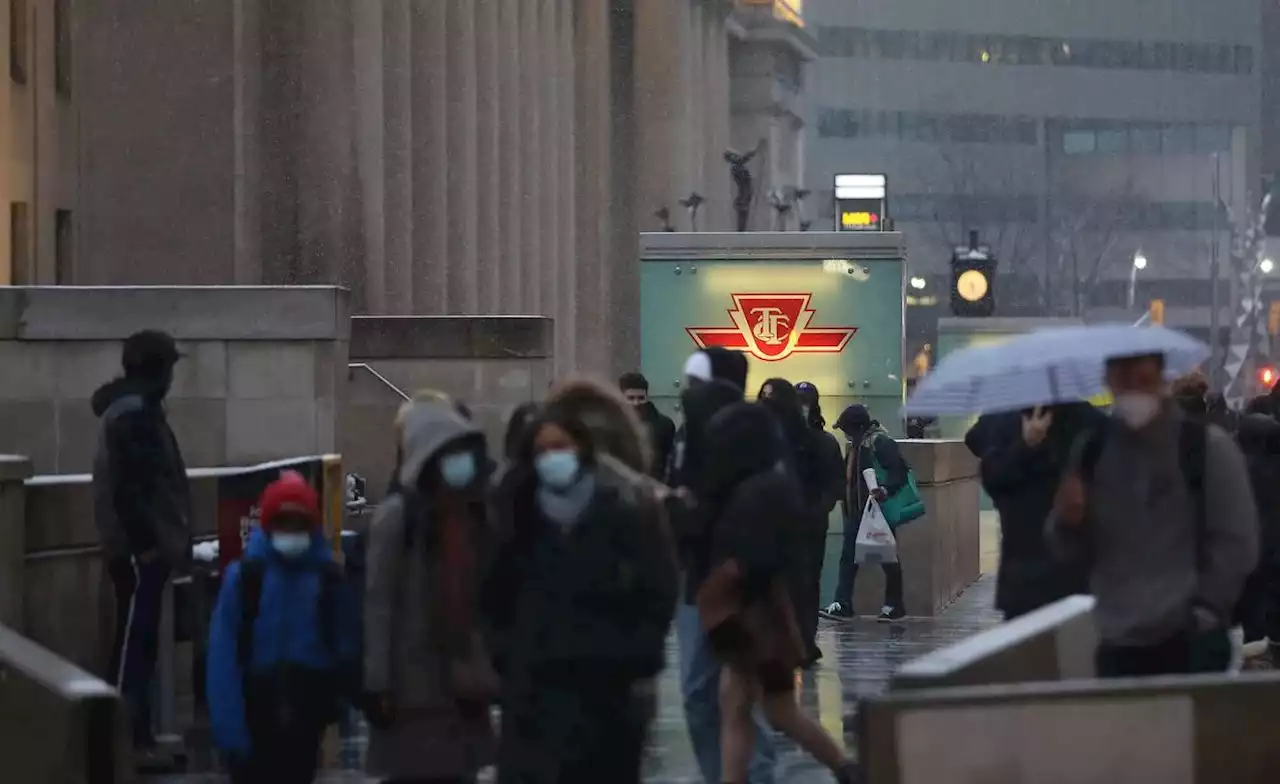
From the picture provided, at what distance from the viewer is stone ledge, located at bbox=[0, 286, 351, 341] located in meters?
17.9

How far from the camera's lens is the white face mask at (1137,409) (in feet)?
27.0

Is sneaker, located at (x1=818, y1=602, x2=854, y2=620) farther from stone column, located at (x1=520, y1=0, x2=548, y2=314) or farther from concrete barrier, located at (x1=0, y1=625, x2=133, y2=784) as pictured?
stone column, located at (x1=520, y1=0, x2=548, y2=314)

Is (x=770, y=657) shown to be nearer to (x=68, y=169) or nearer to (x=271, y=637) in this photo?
(x=271, y=637)

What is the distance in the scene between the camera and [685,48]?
57.6 meters

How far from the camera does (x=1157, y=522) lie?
821 centimetres

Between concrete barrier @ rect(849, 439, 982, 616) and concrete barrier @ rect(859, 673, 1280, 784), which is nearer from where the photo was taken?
concrete barrier @ rect(859, 673, 1280, 784)

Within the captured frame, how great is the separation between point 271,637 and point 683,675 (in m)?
2.39

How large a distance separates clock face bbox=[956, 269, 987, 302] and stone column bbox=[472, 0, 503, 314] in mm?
10612

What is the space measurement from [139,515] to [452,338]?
462 inches

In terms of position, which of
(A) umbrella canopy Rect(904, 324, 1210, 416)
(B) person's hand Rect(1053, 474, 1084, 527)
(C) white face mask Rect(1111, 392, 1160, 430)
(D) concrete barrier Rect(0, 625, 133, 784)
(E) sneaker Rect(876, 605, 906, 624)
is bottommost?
(E) sneaker Rect(876, 605, 906, 624)

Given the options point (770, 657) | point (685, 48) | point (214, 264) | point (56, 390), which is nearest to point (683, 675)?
point (770, 657)

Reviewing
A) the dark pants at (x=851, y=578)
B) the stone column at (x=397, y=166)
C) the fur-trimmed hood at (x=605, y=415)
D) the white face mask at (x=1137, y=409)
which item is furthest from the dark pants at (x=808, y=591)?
the stone column at (x=397, y=166)

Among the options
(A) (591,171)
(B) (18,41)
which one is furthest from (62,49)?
(A) (591,171)

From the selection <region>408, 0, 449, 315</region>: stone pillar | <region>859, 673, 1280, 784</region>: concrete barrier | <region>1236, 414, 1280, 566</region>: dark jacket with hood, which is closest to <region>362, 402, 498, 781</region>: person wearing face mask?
<region>859, 673, 1280, 784</region>: concrete barrier
